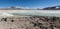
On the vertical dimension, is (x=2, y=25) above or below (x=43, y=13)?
below

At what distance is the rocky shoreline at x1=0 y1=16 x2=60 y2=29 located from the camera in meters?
3.81

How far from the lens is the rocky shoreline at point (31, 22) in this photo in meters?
3.81

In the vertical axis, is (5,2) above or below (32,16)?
above

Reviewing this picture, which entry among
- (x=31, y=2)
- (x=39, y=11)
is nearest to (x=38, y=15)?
(x=39, y=11)

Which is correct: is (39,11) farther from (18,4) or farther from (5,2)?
(5,2)

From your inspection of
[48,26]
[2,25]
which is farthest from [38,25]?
[2,25]

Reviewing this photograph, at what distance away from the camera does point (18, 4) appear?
3.98m

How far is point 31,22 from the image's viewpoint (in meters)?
3.89

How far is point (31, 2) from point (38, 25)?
617mm

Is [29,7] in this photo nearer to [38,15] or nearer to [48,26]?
[38,15]

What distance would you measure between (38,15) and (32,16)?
0.16 meters

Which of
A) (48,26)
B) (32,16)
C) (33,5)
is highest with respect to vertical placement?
(33,5)

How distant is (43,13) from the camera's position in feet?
13.0

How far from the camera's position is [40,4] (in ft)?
12.8
